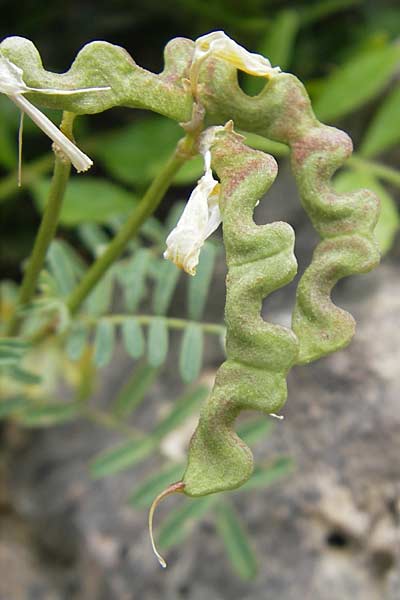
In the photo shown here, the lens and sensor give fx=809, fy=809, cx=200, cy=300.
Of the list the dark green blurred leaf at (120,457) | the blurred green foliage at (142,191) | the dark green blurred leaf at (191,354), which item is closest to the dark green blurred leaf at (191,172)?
the blurred green foliage at (142,191)

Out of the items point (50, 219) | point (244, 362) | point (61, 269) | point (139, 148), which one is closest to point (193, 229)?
point (244, 362)

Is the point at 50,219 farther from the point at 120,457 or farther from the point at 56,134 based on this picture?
the point at 120,457

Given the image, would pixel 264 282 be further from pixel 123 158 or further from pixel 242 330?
pixel 123 158

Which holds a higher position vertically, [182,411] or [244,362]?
A: [244,362]

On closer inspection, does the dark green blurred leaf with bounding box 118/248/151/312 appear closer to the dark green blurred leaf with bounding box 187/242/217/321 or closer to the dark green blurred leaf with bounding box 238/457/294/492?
the dark green blurred leaf with bounding box 187/242/217/321

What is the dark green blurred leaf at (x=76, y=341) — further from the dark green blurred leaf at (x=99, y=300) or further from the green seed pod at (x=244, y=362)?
the green seed pod at (x=244, y=362)
